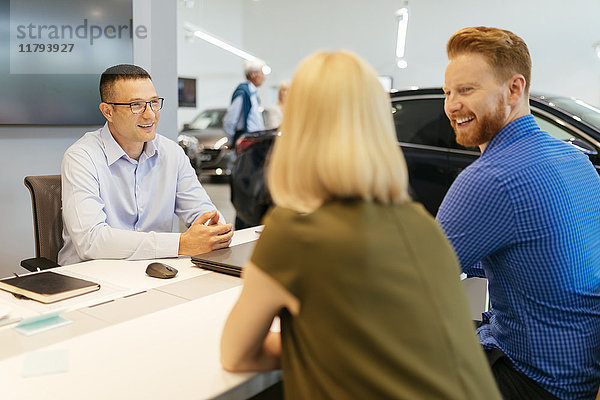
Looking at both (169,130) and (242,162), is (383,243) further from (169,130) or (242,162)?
(242,162)

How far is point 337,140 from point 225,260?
3.53 feet

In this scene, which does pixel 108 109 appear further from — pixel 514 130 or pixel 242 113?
pixel 242 113

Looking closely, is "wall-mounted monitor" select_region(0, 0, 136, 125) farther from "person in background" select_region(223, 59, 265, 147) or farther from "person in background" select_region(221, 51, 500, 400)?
"person in background" select_region(221, 51, 500, 400)

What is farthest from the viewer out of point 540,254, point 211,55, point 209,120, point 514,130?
point 211,55

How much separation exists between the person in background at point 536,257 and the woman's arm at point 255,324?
0.58m

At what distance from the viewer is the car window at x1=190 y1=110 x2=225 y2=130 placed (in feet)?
32.5

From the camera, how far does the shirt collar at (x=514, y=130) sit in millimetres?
1581

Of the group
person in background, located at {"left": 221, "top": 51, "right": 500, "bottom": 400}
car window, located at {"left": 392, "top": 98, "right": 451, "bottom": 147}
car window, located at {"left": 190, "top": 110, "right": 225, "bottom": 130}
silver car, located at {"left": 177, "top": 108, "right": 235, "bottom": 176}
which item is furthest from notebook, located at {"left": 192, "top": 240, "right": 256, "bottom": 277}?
car window, located at {"left": 190, "top": 110, "right": 225, "bottom": 130}

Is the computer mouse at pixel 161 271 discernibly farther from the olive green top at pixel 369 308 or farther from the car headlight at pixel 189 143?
the car headlight at pixel 189 143

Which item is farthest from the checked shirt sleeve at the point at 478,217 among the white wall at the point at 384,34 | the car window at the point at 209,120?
the car window at the point at 209,120

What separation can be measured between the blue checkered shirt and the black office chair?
159 centimetres

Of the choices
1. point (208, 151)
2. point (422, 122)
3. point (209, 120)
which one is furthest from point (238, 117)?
point (209, 120)

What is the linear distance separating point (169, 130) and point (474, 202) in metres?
2.48

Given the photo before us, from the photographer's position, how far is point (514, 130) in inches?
62.4
